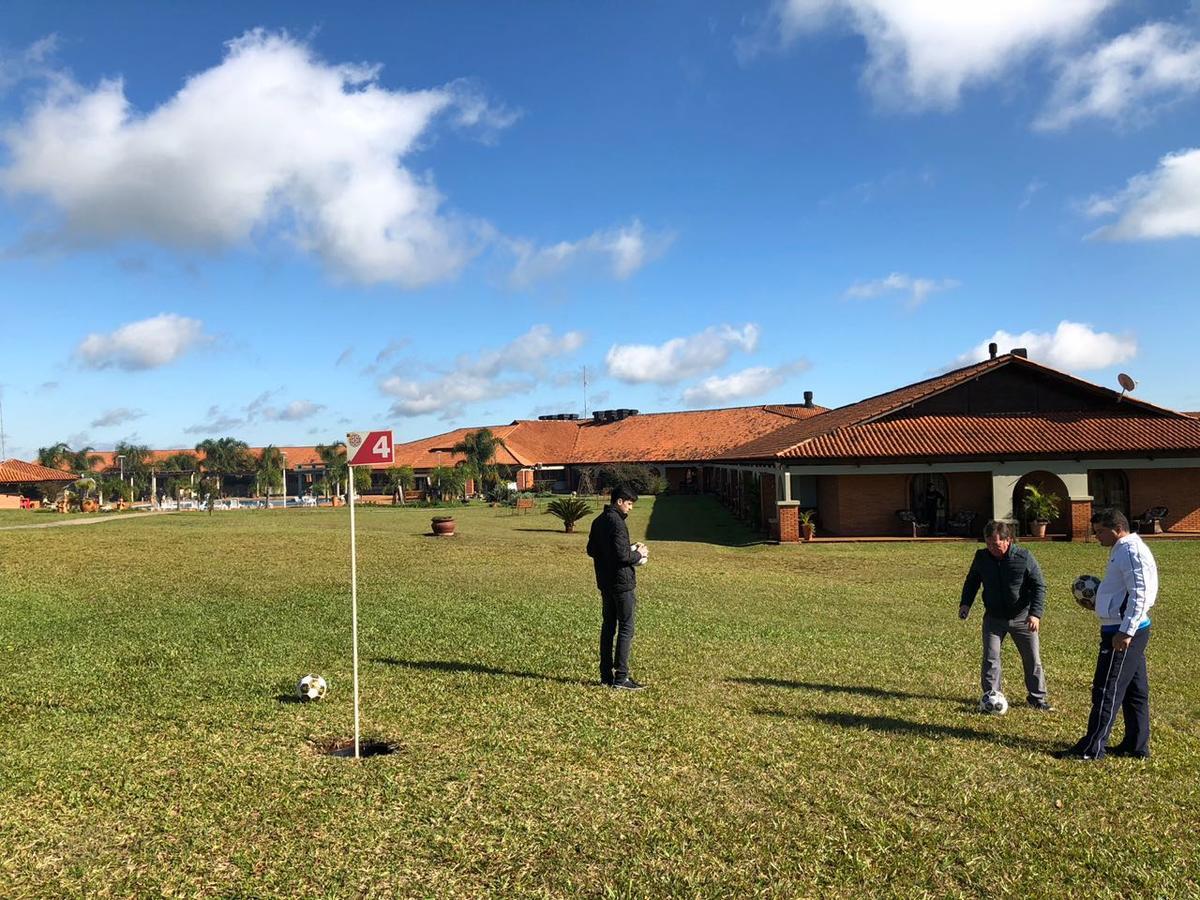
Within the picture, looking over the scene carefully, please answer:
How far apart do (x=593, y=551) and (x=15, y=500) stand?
182 ft

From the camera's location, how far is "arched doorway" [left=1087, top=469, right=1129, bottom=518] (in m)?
26.0

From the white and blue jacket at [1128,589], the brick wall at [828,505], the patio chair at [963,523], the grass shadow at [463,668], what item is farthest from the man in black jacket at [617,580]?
the patio chair at [963,523]

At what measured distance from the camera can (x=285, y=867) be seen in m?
4.25

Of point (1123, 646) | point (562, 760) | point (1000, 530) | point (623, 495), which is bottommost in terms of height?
point (562, 760)

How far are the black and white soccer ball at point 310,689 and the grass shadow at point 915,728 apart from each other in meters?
3.89

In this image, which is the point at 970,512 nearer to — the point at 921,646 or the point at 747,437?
Answer: the point at 921,646

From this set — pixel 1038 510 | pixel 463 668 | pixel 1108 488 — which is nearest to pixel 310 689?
pixel 463 668

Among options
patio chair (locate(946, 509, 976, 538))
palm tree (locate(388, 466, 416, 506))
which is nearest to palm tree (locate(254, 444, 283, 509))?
palm tree (locate(388, 466, 416, 506))

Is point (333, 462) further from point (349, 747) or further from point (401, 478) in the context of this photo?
point (349, 747)

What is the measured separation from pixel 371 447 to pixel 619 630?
3.04 meters

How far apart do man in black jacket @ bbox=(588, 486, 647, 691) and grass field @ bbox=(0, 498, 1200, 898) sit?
1.40 feet

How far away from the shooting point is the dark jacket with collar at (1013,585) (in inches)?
272

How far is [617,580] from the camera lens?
25.7 feet

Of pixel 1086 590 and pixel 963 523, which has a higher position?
pixel 1086 590
